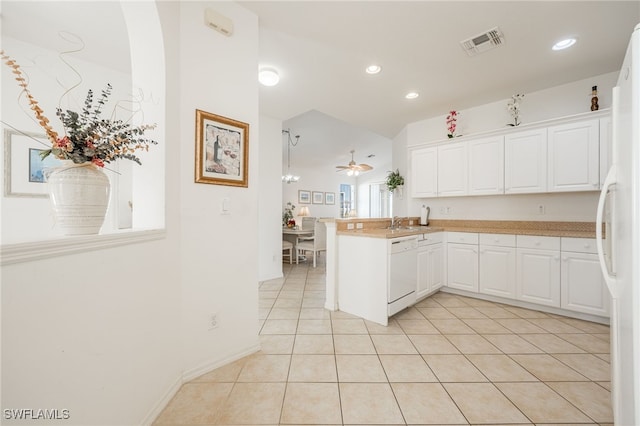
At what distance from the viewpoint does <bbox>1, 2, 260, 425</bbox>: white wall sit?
79 cm

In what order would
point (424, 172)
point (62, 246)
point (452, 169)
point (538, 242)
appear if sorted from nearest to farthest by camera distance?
point (62, 246) < point (538, 242) < point (452, 169) < point (424, 172)

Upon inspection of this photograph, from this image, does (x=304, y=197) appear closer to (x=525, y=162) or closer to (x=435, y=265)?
(x=435, y=265)

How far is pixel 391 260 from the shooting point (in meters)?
2.43

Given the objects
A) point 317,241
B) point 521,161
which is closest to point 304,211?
point 317,241

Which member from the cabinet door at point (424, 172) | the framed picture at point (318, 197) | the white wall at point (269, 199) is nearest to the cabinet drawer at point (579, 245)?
the cabinet door at point (424, 172)

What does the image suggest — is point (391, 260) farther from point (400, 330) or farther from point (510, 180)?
point (510, 180)

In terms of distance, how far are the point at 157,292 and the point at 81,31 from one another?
7.80 feet

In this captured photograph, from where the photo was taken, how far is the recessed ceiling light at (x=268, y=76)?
2.60 m

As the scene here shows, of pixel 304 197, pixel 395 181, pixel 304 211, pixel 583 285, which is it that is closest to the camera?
pixel 583 285

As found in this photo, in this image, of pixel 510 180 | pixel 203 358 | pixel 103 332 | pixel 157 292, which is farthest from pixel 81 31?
Result: pixel 510 180

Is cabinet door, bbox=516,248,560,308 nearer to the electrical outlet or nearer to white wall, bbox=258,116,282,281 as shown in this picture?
the electrical outlet

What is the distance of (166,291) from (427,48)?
3013mm

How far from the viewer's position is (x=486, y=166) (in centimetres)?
327

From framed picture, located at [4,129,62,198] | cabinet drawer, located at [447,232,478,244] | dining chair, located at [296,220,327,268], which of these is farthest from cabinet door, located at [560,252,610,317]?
framed picture, located at [4,129,62,198]
